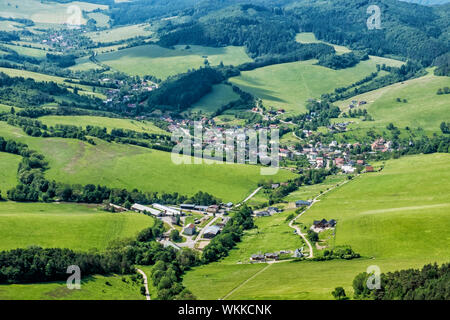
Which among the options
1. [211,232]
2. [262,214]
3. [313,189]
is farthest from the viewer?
[313,189]

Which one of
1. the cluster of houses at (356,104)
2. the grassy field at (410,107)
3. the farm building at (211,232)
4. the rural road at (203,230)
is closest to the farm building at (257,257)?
the farm building at (211,232)

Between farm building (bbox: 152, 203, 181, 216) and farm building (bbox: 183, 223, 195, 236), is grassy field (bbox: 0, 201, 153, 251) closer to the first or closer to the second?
farm building (bbox: 152, 203, 181, 216)

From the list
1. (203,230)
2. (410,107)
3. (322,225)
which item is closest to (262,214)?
(203,230)

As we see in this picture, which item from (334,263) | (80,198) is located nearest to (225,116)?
(80,198)

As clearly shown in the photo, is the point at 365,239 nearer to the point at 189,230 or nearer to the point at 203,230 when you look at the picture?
the point at 203,230

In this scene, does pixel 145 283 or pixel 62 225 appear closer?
pixel 145 283

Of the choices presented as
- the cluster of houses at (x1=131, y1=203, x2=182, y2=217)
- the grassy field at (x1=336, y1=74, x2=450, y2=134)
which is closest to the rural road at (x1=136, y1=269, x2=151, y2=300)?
the cluster of houses at (x1=131, y1=203, x2=182, y2=217)
